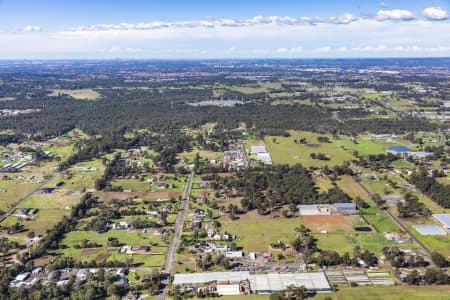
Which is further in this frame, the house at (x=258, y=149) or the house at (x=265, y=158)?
the house at (x=258, y=149)

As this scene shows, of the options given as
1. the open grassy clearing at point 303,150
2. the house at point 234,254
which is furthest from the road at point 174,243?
the open grassy clearing at point 303,150

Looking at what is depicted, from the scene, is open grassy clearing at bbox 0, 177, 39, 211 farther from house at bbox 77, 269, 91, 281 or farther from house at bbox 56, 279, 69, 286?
house at bbox 77, 269, 91, 281

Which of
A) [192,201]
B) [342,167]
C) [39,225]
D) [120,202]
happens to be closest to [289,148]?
[342,167]

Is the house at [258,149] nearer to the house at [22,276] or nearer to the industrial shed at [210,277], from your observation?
the industrial shed at [210,277]

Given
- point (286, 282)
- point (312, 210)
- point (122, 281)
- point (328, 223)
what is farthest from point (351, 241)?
point (122, 281)

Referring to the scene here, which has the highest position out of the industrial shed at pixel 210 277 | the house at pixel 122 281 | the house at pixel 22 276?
the industrial shed at pixel 210 277

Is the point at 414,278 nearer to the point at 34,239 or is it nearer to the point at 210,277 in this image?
the point at 210,277
